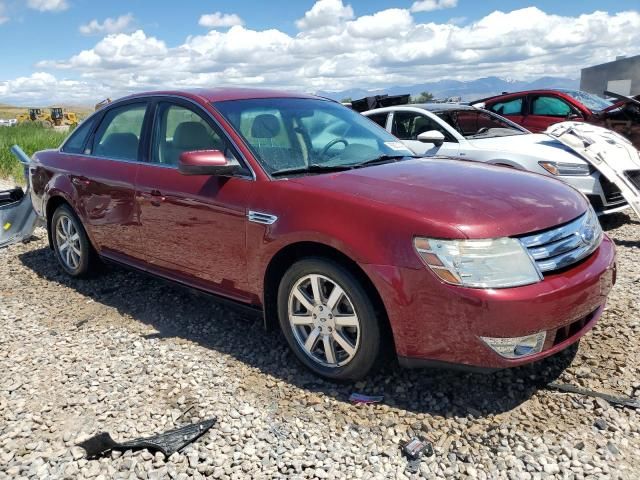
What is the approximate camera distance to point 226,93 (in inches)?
164

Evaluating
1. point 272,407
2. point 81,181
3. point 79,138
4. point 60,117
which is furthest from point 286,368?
point 60,117

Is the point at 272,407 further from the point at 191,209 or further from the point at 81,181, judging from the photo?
the point at 81,181

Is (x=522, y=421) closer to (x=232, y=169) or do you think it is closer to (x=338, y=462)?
(x=338, y=462)

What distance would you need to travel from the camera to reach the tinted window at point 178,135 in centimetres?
388

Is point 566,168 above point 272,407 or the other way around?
above

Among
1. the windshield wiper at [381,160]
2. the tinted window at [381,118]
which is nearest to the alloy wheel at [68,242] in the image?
the windshield wiper at [381,160]

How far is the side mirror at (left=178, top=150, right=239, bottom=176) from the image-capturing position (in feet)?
11.2

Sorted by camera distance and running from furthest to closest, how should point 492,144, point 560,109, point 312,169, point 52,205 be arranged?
point 560,109 → point 492,144 → point 52,205 → point 312,169

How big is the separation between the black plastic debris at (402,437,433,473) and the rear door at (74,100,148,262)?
263cm

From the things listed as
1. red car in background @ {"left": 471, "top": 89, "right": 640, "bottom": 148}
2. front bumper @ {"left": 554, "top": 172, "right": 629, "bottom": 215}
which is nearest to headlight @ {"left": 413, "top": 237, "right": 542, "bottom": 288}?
front bumper @ {"left": 554, "top": 172, "right": 629, "bottom": 215}

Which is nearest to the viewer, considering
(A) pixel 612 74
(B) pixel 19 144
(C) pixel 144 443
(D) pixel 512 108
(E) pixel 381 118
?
(C) pixel 144 443

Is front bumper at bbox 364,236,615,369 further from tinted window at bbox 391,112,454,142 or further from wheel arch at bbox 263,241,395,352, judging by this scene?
tinted window at bbox 391,112,454,142

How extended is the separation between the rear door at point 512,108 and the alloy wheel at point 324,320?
8.94 m

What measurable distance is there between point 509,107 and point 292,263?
9.15 meters
